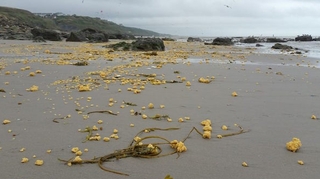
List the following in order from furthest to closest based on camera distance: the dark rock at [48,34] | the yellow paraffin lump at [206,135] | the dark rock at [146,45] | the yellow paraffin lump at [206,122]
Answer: the dark rock at [48,34] → the dark rock at [146,45] → the yellow paraffin lump at [206,122] → the yellow paraffin lump at [206,135]

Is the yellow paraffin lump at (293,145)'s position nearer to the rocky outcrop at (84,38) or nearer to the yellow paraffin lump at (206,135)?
the yellow paraffin lump at (206,135)

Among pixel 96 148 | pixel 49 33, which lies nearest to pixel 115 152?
pixel 96 148

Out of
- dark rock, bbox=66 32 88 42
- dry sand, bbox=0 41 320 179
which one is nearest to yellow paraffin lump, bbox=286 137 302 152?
dry sand, bbox=0 41 320 179

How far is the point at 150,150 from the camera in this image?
8.91ft

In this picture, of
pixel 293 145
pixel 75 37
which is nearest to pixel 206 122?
pixel 293 145

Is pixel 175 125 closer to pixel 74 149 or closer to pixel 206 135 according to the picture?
pixel 206 135

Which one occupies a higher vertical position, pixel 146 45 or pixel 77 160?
pixel 146 45

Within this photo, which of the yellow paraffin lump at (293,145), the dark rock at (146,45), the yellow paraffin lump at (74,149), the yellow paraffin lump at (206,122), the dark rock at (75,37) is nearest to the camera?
the yellow paraffin lump at (74,149)

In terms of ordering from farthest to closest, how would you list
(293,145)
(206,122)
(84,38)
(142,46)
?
1. (84,38)
2. (142,46)
3. (206,122)
4. (293,145)

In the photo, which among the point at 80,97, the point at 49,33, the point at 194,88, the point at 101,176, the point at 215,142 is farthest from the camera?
the point at 49,33

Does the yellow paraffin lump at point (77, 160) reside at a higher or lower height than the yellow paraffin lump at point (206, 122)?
lower

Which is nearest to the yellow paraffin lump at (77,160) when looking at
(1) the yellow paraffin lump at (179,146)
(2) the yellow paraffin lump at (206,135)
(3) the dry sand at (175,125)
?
(3) the dry sand at (175,125)

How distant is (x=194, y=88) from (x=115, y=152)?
3.24m

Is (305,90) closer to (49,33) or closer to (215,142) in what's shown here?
(215,142)
